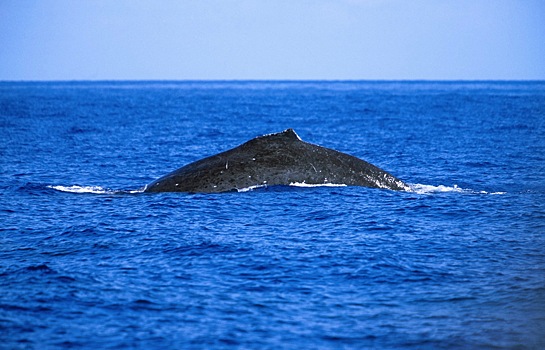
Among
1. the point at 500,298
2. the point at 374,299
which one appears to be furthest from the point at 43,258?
the point at 500,298

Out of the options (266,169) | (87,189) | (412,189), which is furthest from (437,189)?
(87,189)

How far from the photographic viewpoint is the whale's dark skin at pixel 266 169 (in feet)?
61.7

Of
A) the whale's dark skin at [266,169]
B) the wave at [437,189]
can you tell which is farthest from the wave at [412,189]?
the whale's dark skin at [266,169]

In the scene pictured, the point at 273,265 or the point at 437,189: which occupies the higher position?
the point at 437,189

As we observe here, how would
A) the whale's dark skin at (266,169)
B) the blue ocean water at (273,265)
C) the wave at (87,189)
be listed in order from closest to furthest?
the blue ocean water at (273,265), the whale's dark skin at (266,169), the wave at (87,189)

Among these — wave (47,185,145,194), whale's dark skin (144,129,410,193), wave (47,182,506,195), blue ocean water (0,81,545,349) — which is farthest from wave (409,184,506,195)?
wave (47,185,145,194)

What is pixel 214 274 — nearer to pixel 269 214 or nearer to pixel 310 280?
pixel 310 280

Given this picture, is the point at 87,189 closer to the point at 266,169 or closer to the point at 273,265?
the point at 266,169

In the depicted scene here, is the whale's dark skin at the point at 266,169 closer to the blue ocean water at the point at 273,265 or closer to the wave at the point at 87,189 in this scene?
the blue ocean water at the point at 273,265

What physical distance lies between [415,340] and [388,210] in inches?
327

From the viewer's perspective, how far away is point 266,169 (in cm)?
1880

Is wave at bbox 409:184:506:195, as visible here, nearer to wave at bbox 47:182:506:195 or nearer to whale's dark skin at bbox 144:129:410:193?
wave at bbox 47:182:506:195

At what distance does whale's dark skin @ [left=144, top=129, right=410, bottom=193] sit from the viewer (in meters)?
18.8

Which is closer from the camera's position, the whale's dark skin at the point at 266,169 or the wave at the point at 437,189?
the whale's dark skin at the point at 266,169
